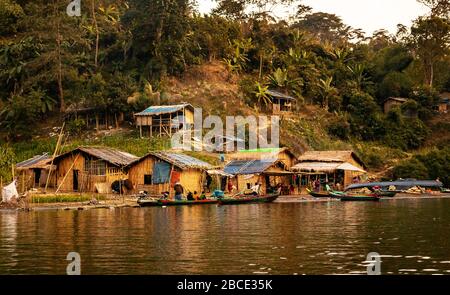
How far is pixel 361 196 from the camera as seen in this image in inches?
1481

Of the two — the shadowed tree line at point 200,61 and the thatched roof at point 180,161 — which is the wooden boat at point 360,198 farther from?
the shadowed tree line at point 200,61

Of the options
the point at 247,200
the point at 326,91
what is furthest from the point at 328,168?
the point at 326,91

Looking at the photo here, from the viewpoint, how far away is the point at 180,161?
3762cm

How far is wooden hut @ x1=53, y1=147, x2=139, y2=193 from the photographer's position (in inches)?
1512

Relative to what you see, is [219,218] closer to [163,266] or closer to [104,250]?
[104,250]

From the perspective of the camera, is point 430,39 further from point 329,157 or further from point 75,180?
point 75,180

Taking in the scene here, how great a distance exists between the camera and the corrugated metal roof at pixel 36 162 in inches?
1586

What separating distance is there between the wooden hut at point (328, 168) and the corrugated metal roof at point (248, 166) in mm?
2746

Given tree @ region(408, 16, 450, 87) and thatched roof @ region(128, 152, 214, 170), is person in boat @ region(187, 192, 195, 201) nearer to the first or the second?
thatched roof @ region(128, 152, 214, 170)

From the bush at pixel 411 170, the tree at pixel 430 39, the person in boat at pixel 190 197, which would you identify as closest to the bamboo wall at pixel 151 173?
the person in boat at pixel 190 197

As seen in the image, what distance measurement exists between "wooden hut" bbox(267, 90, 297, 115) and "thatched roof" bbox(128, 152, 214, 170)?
17.0 m

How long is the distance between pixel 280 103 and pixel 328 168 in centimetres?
1447

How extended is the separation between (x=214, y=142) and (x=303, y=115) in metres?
11.9

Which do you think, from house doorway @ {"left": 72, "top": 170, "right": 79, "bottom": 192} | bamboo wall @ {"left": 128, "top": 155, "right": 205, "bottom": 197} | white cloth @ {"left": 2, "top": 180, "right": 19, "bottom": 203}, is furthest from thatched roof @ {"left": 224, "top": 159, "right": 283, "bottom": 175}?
white cloth @ {"left": 2, "top": 180, "right": 19, "bottom": 203}
